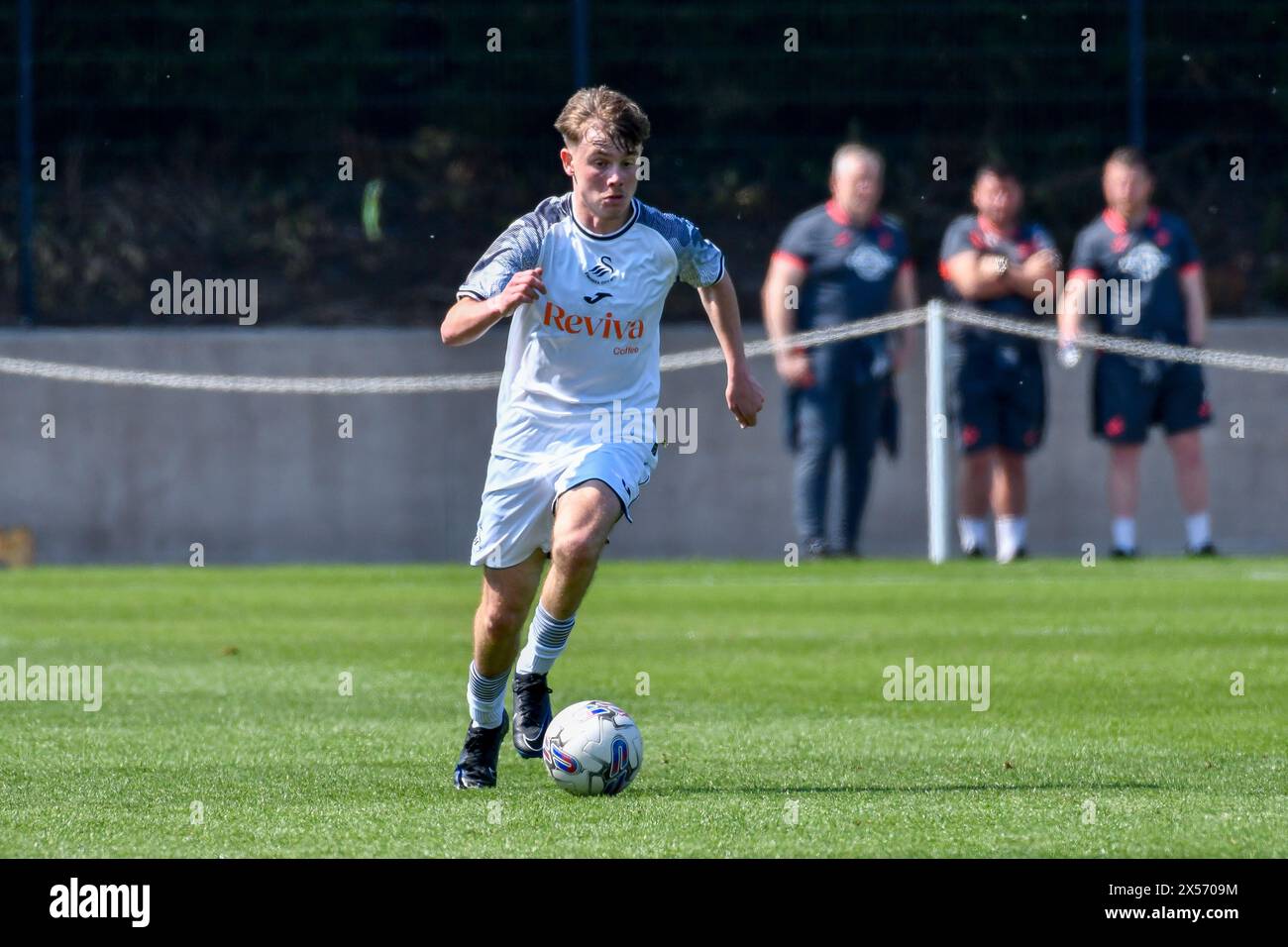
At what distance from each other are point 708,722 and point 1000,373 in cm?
866

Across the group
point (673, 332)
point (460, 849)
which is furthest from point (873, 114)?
point (460, 849)

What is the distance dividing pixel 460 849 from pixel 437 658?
5460 millimetres

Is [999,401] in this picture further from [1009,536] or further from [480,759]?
[480,759]

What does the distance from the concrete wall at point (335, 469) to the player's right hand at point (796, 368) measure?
1.62 m

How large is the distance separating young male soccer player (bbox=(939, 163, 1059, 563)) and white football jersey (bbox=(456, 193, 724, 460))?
9706 mm

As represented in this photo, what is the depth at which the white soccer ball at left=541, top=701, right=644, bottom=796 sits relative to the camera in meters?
6.70

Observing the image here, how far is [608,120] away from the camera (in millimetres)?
6941

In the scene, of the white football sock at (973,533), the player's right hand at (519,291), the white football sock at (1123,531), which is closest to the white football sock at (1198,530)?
the white football sock at (1123,531)

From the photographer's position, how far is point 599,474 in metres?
6.91

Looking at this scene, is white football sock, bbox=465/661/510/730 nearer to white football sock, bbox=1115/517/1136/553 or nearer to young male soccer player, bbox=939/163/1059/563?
young male soccer player, bbox=939/163/1059/563

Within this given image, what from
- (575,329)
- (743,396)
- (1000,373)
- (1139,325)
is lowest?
(743,396)

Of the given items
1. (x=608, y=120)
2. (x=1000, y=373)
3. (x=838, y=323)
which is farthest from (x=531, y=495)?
(x=1000, y=373)

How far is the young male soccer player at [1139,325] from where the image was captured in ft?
54.6
